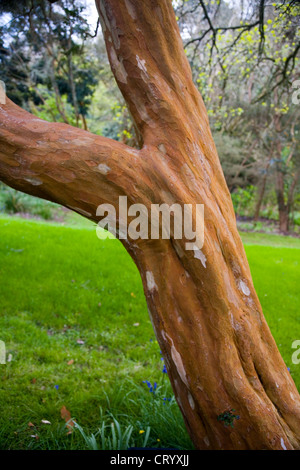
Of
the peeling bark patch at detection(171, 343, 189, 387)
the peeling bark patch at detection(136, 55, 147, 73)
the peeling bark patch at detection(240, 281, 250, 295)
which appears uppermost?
the peeling bark patch at detection(136, 55, 147, 73)

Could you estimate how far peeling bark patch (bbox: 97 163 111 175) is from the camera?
1697 millimetres

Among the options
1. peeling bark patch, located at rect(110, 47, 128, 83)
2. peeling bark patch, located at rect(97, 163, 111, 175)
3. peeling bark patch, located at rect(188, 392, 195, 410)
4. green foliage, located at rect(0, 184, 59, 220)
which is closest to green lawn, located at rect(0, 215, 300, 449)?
peeling bark patch, located at rect(188, 392, 195, 410)

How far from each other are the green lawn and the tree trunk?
2.48 ft

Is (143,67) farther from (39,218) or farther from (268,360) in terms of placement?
(39,218)

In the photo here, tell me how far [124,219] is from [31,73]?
9.43m

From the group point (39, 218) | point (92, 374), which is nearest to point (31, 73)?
point (39, 218)

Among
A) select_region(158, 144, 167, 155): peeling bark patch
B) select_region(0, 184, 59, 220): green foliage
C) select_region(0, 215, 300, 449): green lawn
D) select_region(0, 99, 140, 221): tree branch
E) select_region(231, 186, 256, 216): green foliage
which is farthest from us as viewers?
select_region(231, 186, 256, 216): green foliage

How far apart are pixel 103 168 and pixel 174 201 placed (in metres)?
0.37

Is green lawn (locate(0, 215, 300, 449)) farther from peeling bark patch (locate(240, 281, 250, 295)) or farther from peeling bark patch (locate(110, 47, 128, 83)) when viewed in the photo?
peeling bark patch (locate(110, 47, 128, 83))

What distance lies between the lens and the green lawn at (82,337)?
8.65 ft

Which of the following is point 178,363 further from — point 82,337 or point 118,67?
point 82,337

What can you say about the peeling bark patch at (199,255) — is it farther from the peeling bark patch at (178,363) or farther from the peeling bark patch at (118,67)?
the peeling bark patch at (118,67)

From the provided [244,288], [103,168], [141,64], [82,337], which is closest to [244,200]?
[82,337]

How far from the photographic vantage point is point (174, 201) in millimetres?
1744
